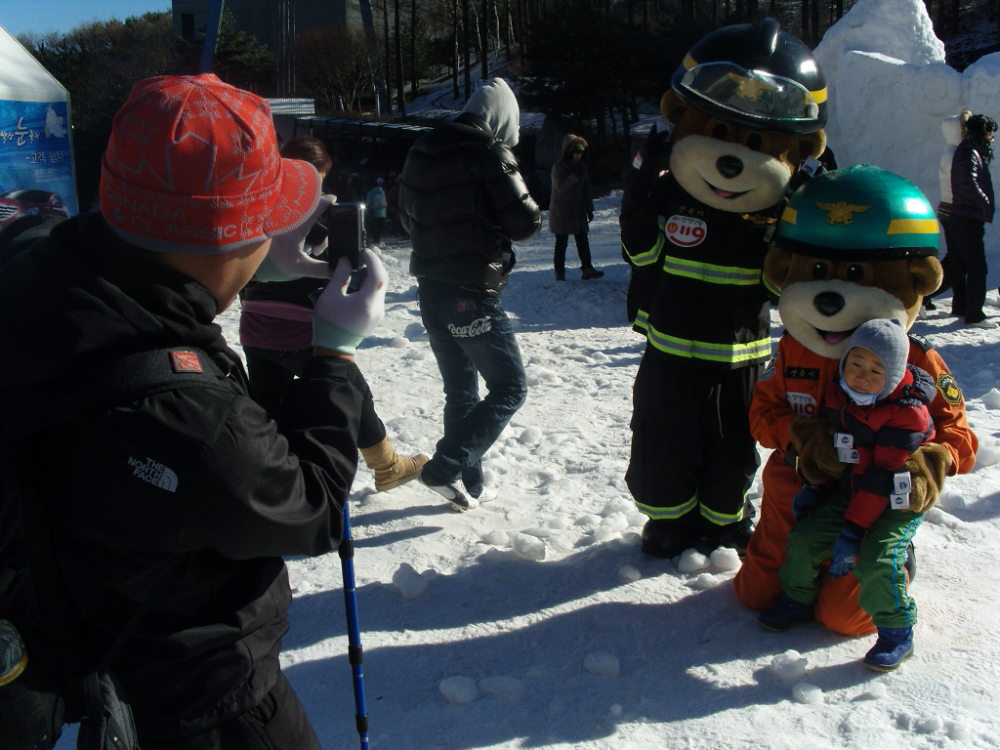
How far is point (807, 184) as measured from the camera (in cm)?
297

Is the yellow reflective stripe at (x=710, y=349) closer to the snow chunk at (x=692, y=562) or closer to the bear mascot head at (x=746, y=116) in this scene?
the bear mascot head at (x=746, y=116)

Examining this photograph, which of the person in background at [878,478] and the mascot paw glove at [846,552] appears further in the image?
the mascot paw glove at [846,552]

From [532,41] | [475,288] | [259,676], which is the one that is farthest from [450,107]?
[259,676]

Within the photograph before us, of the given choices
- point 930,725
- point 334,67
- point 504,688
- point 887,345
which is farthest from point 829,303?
point 334,67

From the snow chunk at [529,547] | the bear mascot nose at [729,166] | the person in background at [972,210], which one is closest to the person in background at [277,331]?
the snow chunk at [529,547]

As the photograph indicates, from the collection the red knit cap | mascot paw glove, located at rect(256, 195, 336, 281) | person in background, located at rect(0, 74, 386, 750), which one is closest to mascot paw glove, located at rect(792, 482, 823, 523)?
mascot paw glove, located at rect(256, 195, 336, 281)

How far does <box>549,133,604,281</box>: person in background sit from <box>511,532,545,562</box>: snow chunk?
6970mm

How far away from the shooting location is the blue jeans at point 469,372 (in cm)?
401

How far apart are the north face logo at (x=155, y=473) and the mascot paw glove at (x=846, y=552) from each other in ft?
7.40

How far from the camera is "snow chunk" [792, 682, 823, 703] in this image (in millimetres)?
2691

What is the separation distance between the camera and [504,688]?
9.21ft

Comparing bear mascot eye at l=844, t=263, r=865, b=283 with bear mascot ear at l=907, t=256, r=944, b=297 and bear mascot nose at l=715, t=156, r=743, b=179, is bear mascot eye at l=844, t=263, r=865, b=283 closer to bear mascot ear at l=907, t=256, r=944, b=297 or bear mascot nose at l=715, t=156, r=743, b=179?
bear mascot ear at l=907, t=256, r=944, b=297

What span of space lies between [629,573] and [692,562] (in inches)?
10.5

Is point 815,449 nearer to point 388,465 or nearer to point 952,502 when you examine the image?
point 952,502
